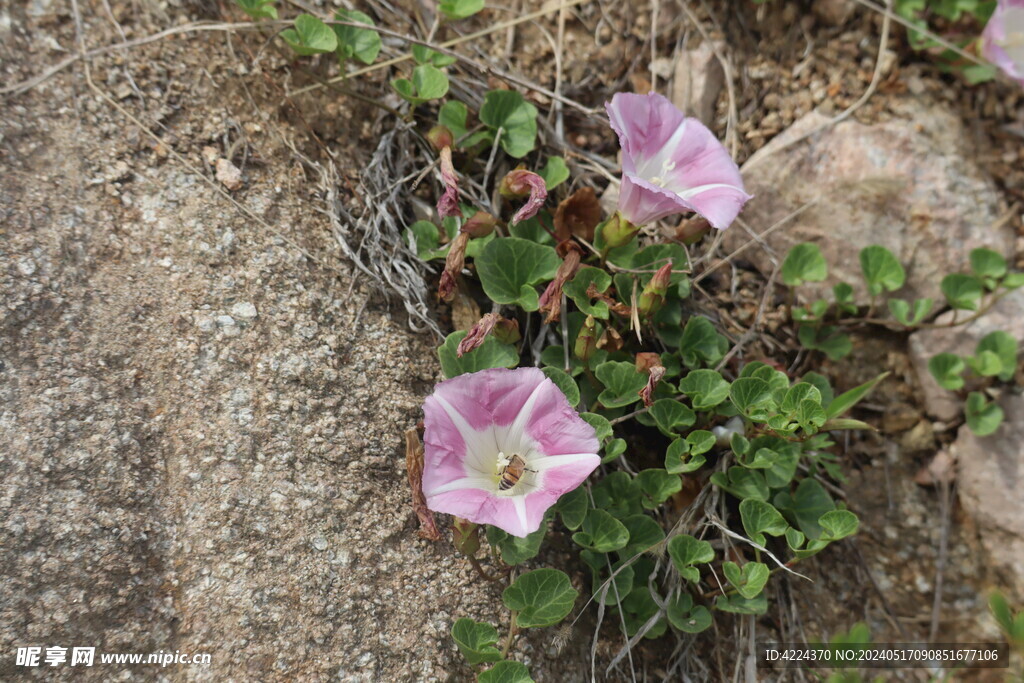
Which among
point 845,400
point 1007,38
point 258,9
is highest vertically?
point 1007,38

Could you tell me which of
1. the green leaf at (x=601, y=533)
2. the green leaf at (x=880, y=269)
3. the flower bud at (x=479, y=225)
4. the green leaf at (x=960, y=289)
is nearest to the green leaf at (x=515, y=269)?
the flower bud at (x=479, y=225)

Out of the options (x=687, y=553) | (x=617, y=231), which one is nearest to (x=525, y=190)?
(x=617, y=231)

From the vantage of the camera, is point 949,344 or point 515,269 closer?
point 515,269

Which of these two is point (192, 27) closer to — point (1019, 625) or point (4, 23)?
point (4, 23)

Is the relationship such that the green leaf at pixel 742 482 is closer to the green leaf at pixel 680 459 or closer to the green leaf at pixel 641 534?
the green leaf at pixel 680 459

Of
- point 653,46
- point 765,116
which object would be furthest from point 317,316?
point 765,116

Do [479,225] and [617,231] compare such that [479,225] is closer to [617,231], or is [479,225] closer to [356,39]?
[617,231]
